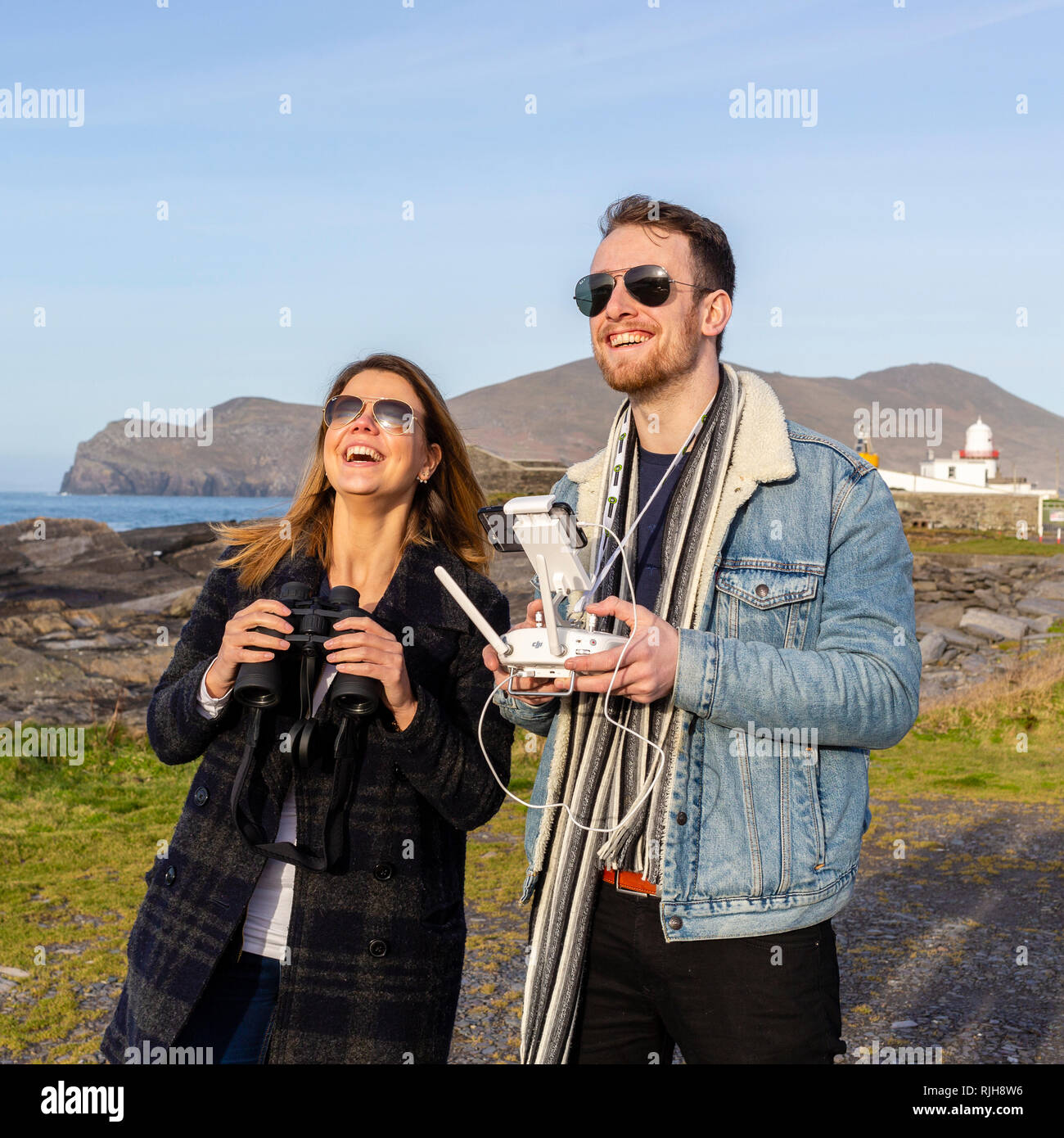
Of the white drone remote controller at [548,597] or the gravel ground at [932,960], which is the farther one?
the gravel ground at [932,960]

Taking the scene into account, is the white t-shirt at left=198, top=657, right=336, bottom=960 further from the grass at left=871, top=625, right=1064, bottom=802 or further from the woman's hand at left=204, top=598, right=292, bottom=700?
the grass at left=871, top=625, right=1064, bottom=802

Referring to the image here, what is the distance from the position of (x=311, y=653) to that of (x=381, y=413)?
0.83m

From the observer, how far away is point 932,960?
6.20 meters

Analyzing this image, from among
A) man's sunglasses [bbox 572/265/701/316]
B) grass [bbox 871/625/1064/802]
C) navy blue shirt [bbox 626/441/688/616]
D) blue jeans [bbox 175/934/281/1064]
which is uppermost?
man's sunglasses [bbox 572/265/701/316]

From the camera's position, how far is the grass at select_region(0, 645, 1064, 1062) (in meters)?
5.61

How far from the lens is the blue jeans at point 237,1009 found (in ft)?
9.34

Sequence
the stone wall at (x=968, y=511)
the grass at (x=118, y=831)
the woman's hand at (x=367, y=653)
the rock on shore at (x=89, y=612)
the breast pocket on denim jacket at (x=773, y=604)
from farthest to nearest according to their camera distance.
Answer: the stone wall at (x=968, y=511), the rock on shore at (x=89, y=612), the grass at (x=118, y=831), the woman's hand at (x=367, y=653), the breast pocket on denim jacket at (x=773, y=604)

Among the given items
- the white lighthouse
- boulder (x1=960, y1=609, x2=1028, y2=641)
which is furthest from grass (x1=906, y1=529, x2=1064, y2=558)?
the white lighthouse

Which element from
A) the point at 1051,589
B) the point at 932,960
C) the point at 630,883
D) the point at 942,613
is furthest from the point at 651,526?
the point at 1051,589

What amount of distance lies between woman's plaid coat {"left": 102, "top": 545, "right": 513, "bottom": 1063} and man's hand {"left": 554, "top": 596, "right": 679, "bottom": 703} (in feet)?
2.34

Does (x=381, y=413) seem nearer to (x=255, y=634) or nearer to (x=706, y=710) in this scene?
(x=255, y=634)

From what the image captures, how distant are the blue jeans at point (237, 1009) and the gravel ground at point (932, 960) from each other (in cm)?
212

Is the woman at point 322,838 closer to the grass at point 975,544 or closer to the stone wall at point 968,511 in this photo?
the grass at point 975,544

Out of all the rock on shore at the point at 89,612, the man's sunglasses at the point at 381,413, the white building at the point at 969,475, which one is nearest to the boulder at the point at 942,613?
the rock on shore at the point at 89,612
